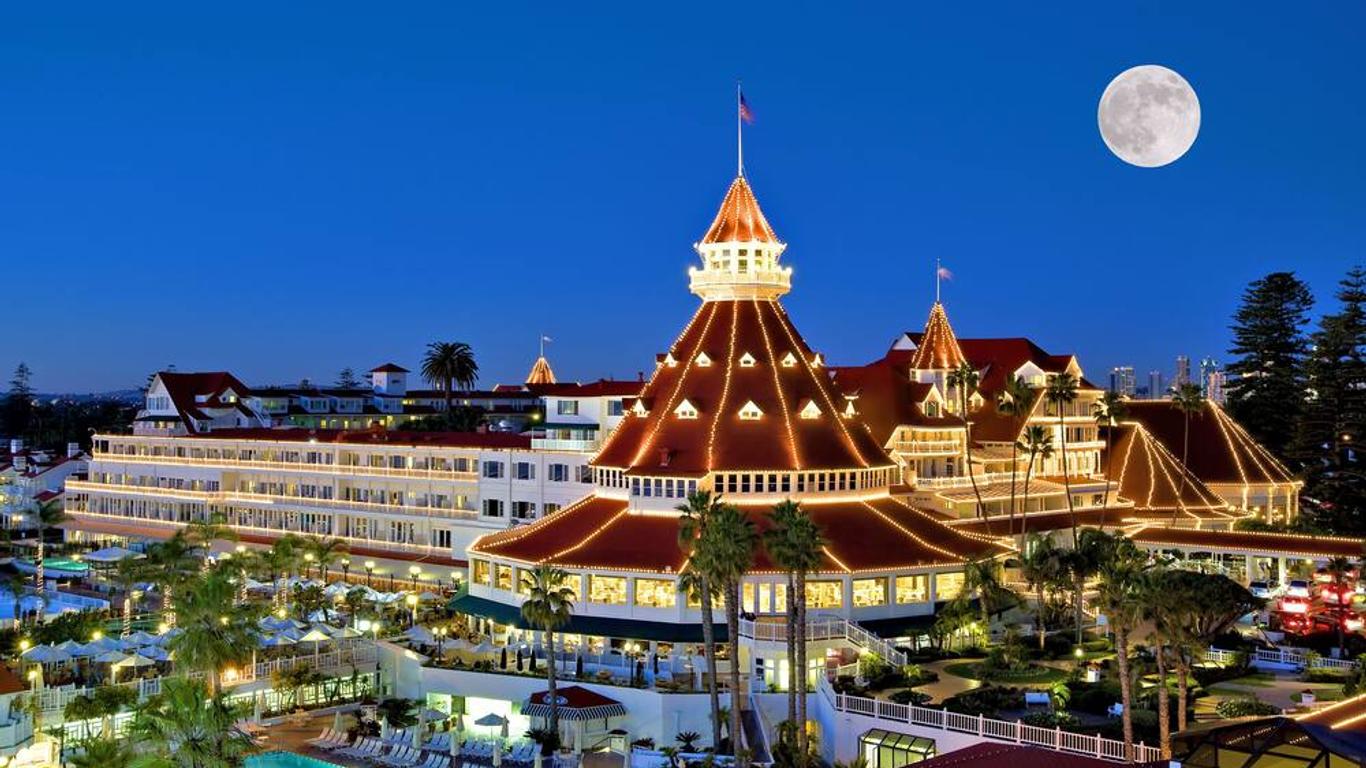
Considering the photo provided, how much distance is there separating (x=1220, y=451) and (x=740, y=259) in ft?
127

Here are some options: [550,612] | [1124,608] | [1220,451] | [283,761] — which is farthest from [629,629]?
[1220,451]

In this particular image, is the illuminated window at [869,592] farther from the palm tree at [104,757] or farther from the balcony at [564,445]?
the palm tree at [104,757]

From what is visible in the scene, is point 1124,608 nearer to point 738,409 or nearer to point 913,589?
point 913,589

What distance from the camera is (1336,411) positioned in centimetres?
9419

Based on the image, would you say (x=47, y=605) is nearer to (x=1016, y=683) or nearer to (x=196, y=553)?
(x=196, y=553)

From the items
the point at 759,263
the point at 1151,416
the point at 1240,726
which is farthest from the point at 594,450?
the point at 1240,726

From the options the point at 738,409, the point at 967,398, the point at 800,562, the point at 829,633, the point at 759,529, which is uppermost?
the point at 967,398

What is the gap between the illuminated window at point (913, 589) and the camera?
2228 inches

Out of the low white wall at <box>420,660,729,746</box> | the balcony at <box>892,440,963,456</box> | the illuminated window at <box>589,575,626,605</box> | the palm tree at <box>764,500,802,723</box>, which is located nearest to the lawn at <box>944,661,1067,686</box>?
the palm tree at <box>764,500,802,723</box>

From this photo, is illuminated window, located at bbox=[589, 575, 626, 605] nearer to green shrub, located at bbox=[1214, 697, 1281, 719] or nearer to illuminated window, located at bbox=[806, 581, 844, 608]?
illuminated window, located at bbox=[806, 581, 844, 608]

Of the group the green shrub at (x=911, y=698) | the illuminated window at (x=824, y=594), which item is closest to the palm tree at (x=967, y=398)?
the illuminated window at (x=824, y=594)

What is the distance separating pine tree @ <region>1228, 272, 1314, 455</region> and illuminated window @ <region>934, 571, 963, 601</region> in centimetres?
5689

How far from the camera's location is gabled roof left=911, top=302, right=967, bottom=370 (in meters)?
83.0

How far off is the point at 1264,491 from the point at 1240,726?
197 feet
